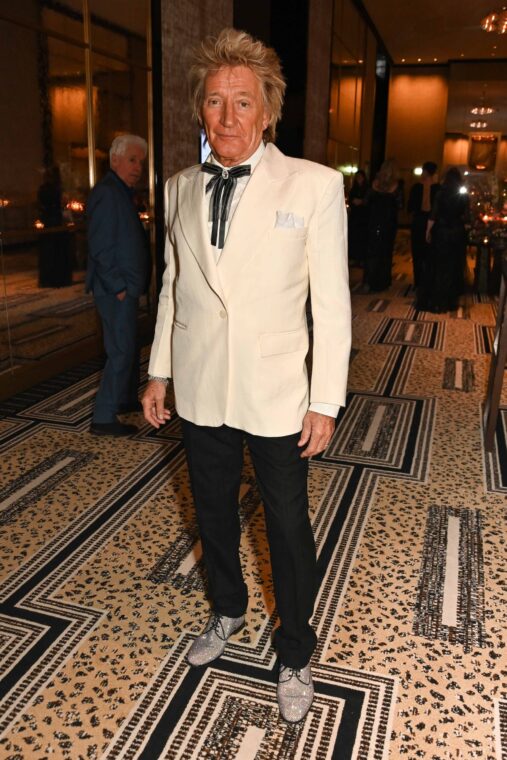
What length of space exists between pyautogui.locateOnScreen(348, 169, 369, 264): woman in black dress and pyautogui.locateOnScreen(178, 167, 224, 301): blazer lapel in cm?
934

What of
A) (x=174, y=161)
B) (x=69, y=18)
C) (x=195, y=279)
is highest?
(x=69, y=18)

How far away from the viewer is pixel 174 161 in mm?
6133

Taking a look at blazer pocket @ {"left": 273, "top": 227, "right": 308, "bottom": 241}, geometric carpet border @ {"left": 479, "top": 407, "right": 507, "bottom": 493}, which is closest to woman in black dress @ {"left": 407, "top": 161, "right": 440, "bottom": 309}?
geometric carpet border @ {"left": 479, "top": 407, "right": 507, "bottom": 493}

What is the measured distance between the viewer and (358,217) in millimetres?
10852

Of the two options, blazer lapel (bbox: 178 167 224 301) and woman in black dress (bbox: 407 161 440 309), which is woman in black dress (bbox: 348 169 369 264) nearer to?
woman in black dress (bbox: 407 161 440 309)

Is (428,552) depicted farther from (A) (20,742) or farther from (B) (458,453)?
(A) (20,742)

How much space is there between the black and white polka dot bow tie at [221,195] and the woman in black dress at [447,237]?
19.3 feet

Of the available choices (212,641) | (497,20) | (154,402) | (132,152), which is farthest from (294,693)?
(497,20)

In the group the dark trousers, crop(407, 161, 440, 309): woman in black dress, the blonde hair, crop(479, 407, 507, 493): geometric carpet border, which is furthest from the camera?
crop(407, 161, 440, 309): woman in black dress

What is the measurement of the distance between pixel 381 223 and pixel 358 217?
243 cm

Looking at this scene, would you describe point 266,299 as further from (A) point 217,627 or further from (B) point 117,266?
(B) point 117,266

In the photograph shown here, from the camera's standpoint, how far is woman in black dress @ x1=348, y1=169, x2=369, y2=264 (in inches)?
426

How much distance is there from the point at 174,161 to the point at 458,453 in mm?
3856

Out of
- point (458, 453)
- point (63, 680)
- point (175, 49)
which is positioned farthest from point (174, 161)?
point (63, 680)
